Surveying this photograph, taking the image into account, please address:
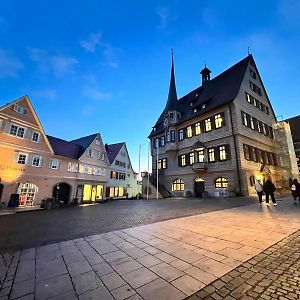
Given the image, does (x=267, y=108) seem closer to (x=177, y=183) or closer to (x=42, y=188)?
(x=177, y=183)

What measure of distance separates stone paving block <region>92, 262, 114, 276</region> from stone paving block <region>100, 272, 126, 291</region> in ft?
0.51

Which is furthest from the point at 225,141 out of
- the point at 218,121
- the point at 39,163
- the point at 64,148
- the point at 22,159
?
the point at 22,159

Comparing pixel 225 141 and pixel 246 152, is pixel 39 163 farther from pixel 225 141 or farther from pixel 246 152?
pixel 246 152

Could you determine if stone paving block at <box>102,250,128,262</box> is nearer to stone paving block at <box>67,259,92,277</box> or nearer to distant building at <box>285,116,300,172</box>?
stone paving block at <box>67,259,92,277</box>

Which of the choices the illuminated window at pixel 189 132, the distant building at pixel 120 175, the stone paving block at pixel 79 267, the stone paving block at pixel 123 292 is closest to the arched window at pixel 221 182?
the illuminated window at pixel 189 132

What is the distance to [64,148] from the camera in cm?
3019

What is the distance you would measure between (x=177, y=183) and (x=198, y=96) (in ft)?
56.6

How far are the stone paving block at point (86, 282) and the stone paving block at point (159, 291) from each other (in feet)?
2.65

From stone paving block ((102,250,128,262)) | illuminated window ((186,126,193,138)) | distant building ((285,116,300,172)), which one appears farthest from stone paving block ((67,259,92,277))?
distant building ((285,116,300,172))

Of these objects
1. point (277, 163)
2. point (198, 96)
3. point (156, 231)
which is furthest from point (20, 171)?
point (277, 163)

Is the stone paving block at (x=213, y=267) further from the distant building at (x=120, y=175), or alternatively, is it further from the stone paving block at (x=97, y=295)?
the distant building at (x=120, y=175)

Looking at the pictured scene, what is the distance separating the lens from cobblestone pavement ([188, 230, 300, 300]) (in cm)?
271

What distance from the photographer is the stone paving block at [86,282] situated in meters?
2.97

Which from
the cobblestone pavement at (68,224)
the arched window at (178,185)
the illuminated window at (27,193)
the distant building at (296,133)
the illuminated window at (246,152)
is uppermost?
the distant building at (296,133)
